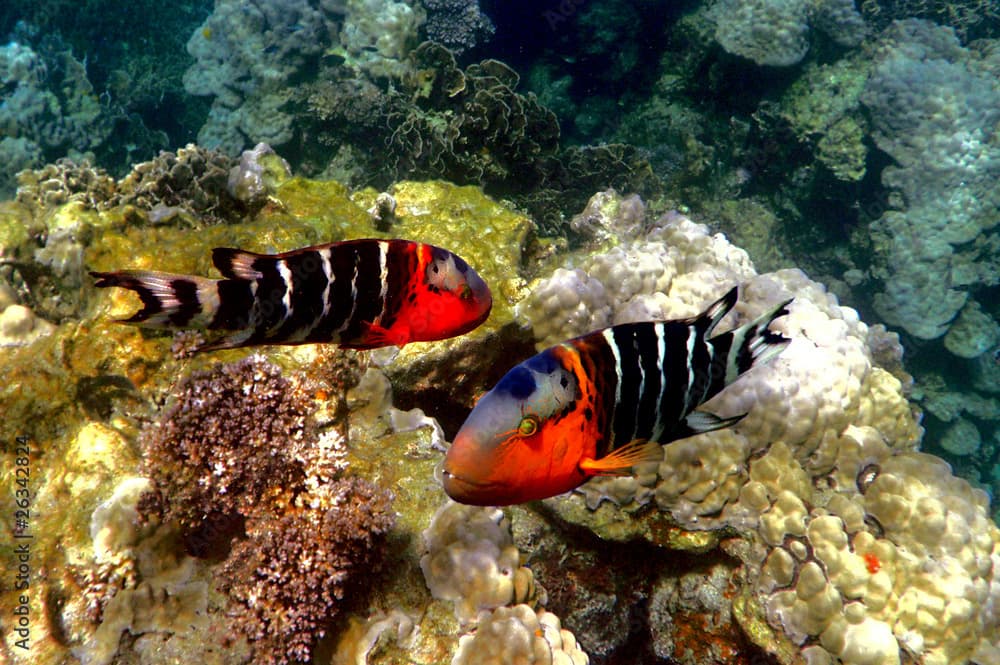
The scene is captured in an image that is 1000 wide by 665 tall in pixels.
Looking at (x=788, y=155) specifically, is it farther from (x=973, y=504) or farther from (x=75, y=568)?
(x=75, y=568)

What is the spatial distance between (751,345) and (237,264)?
1846 millimetres

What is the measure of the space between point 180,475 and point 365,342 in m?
2.00

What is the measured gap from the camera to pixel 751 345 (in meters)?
2.04

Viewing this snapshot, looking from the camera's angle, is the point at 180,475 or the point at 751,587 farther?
the point at 751,587

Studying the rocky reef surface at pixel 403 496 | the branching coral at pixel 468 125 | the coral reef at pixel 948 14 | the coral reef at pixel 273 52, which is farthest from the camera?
the coral reef at pixel 948 14

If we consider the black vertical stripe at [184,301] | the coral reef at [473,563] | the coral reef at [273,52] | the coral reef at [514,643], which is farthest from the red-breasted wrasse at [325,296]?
the coral reef at [273,52]

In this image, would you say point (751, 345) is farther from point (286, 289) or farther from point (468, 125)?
point (468, 125)

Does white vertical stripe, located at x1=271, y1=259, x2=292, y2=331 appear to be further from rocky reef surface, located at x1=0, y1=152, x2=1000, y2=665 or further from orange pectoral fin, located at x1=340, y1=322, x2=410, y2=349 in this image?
rocky reef surface, located at x1=0, y1=152, x2=1000, y2=665

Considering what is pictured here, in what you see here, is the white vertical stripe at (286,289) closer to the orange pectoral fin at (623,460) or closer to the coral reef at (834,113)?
the orange pectoral fin at (623,460)

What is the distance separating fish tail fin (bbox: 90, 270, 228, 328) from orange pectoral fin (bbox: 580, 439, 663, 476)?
126cm

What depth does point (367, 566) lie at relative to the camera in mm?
3244

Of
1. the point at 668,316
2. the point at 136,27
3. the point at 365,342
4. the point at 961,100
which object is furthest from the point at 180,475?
the point at 136,27

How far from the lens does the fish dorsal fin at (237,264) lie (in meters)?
1.79

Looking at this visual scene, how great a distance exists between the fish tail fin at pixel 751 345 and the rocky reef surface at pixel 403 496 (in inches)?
76.8
